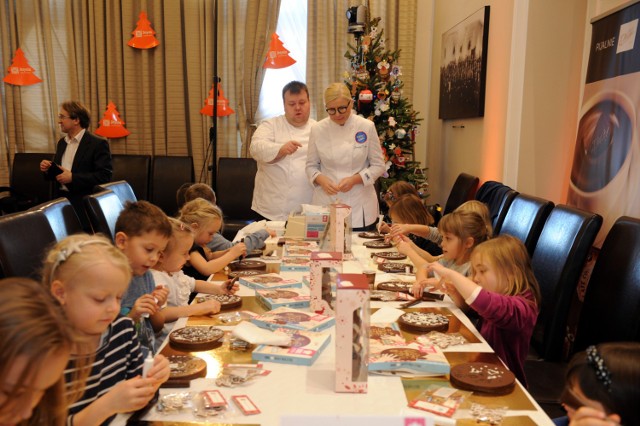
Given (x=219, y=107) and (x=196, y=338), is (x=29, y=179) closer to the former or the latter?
(x=219, y=107)

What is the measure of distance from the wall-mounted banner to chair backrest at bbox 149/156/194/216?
3.85 meters

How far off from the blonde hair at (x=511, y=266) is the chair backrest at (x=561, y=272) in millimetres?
366

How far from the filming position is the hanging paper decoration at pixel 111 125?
6180mm

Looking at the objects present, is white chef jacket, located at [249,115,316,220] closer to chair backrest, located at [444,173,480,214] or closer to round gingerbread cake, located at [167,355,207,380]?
chair backrest, located at [444,173,480,214]

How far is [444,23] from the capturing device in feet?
18.9

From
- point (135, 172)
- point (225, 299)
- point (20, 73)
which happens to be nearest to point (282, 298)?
point (225, 299)

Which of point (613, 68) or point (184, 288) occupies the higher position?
point (613, 68)

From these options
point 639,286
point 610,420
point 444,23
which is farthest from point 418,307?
point 444,23

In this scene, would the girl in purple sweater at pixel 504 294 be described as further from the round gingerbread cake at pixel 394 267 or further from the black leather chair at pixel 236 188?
the black leather chair at pixel 236 188

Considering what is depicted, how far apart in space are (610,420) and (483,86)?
377 centimetres

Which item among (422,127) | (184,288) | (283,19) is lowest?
(184,288)

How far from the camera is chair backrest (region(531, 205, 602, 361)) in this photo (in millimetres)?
2197

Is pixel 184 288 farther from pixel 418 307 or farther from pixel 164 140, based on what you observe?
pixel 164 140

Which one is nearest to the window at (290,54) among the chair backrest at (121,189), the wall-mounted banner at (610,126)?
the chair backrest at (121,189)
